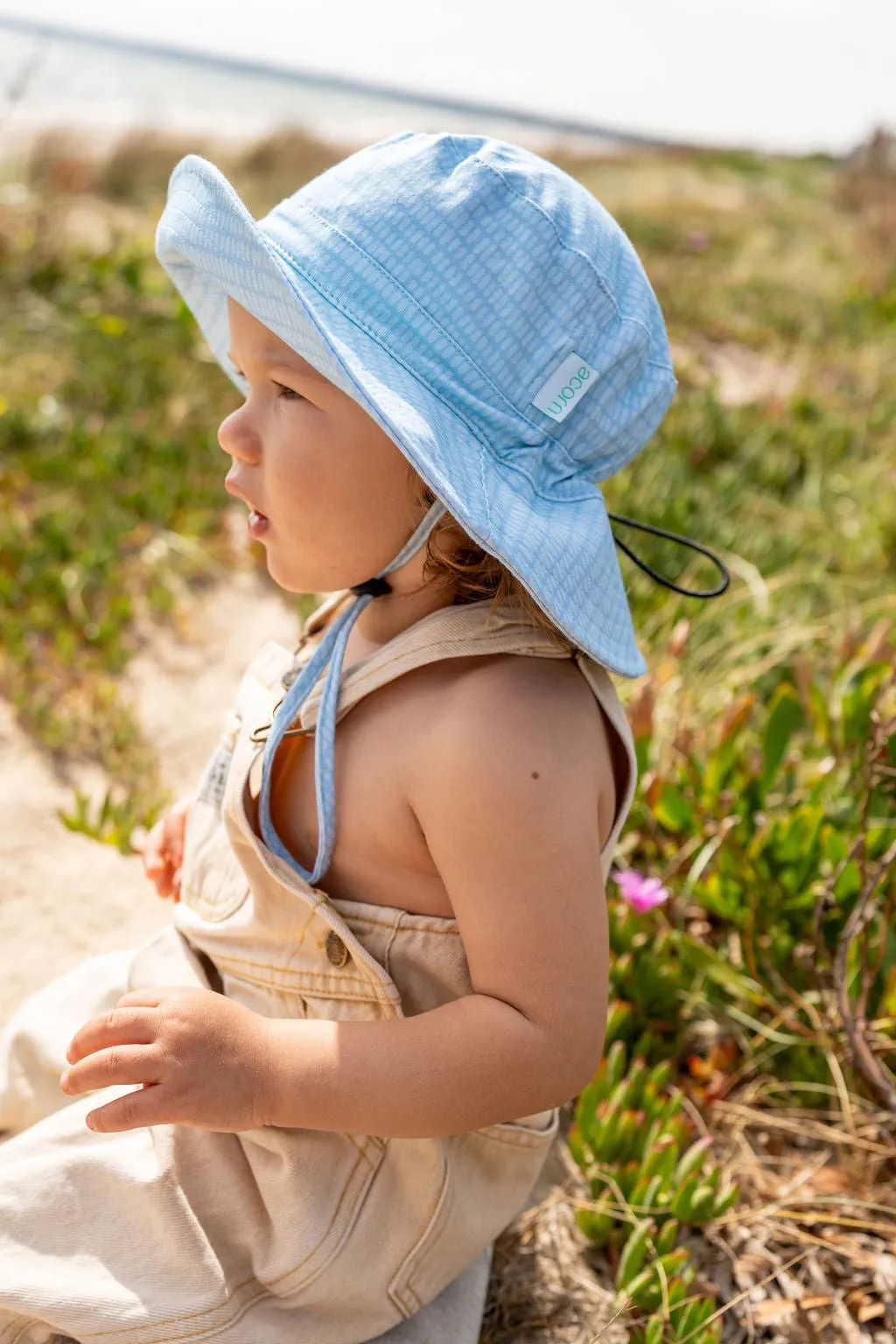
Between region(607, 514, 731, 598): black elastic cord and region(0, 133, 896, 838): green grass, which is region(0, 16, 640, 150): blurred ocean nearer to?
region(0, 133, 896, 838): green grass

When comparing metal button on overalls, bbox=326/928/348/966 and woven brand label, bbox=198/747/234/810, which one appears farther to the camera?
woven brand label, bbox=198/747/234/810

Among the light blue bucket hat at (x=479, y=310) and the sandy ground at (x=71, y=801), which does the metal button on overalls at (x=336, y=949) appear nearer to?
the light blue bucket hat at (x=479, y=310)

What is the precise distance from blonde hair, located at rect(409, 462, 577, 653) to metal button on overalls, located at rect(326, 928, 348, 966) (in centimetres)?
39

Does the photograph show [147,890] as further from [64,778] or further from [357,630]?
[357,630]

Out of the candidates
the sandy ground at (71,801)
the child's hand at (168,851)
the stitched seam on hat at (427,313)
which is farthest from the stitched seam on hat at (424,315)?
the sandy ground at (71,801)

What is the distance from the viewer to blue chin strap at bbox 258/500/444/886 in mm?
1216

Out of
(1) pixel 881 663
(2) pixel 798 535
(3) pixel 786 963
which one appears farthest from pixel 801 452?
(3) pixel 786 963

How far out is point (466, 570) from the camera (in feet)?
4.03

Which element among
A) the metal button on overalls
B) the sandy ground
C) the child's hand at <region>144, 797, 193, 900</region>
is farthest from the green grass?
the metal button on overalls

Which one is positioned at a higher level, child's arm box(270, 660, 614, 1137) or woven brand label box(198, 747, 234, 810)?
child's arm box(270, 660, 614, 1137)

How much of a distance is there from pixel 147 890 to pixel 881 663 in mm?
1523

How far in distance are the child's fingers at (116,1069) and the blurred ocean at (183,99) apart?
4.09 m

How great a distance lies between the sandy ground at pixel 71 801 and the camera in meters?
2.16

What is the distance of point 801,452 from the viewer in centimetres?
480
